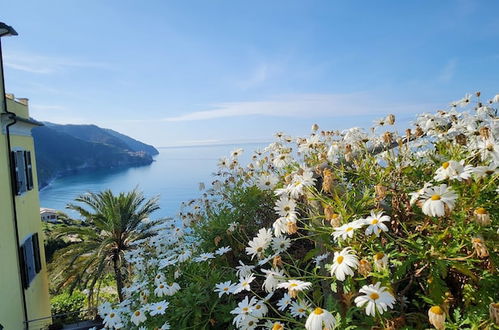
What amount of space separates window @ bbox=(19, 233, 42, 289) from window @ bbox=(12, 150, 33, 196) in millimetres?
1295

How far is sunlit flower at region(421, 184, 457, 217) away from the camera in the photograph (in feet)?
4.10

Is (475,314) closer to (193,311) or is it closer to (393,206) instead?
(393,206)

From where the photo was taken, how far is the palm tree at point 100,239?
10977 mm

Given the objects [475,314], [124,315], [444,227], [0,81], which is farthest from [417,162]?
[0,81]

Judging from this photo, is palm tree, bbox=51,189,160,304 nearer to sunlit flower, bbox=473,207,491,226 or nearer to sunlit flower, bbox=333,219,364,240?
sunlit flower, bbox=333,219,364,240

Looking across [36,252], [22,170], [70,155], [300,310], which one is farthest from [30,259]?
[70,155]

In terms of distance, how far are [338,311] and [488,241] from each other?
2.13 ft

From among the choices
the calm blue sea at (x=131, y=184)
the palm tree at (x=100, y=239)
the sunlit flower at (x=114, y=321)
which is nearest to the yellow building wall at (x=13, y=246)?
the palm tree at (x=100, y=239)

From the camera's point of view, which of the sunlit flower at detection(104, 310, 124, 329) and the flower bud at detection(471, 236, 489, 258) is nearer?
the flower bud at detection(471, 236, 489, 258)

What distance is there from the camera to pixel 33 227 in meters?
9.60

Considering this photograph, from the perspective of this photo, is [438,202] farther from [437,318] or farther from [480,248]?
[437,318]

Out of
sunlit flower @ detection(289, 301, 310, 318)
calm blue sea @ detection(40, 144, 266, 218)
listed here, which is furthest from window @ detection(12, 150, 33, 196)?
calm blue sea @ detection(40, 144, 266, 218)

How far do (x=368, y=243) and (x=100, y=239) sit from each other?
1143 centimetres

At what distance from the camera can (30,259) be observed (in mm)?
9109
